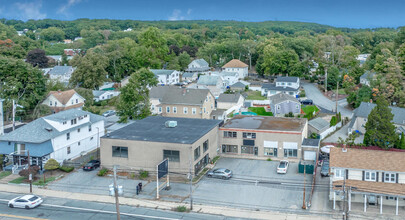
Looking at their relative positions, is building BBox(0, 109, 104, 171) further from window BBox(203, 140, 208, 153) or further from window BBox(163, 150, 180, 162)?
window BBox(203, 140, 208, 153)

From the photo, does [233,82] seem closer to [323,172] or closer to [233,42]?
[233,42]

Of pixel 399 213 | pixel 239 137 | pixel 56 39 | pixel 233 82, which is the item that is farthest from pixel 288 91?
pixel 56 39

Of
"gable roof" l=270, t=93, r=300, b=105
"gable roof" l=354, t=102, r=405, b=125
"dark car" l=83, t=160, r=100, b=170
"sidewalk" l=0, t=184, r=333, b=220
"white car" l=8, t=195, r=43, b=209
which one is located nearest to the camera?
"sidewalk" l=0, t=184, r=333, b=220

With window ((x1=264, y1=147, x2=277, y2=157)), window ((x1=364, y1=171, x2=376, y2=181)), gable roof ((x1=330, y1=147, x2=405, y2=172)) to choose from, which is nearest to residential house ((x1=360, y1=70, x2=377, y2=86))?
window ((x1=264, y1=147, x2=277, y2=157))

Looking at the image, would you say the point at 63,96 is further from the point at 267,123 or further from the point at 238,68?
the point at 238,68

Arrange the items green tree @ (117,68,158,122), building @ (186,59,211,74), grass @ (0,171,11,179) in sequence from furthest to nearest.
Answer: building @ (186,59,211,74) < green tree @ (117,68,158,122) < grass @ (0,171,11,179)

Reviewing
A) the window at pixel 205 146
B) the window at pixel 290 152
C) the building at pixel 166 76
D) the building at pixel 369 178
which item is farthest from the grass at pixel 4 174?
the building at pixel 166 76

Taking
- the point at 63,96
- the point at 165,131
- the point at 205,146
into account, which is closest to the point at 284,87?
the point at 63,96
